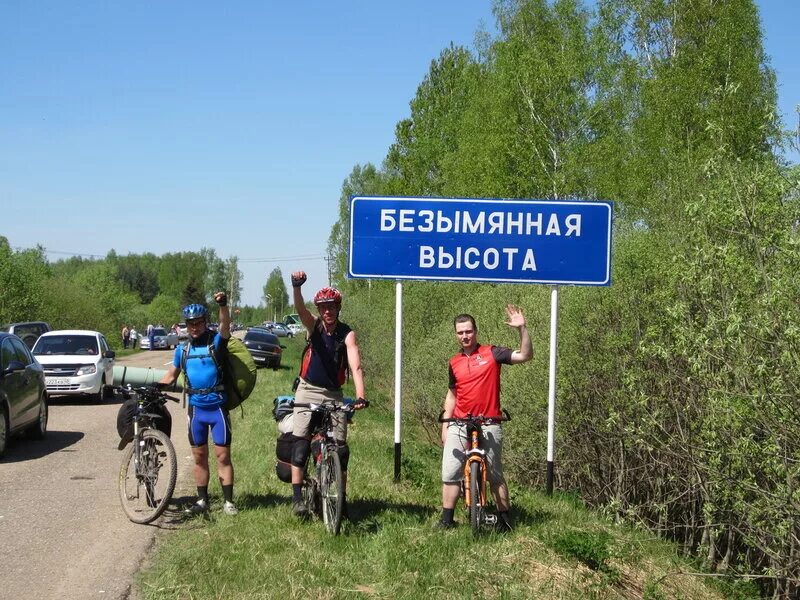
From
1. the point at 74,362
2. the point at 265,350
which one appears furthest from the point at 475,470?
the point at 265,350

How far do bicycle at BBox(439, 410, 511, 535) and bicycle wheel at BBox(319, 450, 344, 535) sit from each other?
91 centimetres

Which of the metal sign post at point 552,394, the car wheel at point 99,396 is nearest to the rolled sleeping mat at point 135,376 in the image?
the metal sign post at point 552,394

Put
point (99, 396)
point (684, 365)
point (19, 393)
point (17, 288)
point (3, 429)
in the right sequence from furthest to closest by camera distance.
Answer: point (17, 288) → point (99, 396) → point (19, 393) → point (3, 429) → point (684, 365)

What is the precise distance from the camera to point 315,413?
8.00 m

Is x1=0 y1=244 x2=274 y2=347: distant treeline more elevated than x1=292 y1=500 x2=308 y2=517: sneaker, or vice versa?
x1=0 y1=244 x2=274 y2=347: distant treeline

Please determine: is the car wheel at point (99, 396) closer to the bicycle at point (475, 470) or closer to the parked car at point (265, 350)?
the bicycle at point (475, 470)

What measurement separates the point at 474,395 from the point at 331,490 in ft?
4.40

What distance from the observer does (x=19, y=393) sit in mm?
13414

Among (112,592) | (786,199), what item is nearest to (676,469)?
(786,199)

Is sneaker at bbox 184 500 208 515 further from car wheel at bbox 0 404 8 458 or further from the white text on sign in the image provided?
car wheel at bbox 0 404 8 458

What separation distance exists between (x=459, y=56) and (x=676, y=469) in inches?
1528

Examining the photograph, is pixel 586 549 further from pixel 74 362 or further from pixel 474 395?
pixel 74 362

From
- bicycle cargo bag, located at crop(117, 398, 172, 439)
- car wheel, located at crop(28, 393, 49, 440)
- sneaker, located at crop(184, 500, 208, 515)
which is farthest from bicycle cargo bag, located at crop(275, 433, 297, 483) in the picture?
car wheel, located at crop(28, 393, 49, 440)

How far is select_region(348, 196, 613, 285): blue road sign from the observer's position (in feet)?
32.9
